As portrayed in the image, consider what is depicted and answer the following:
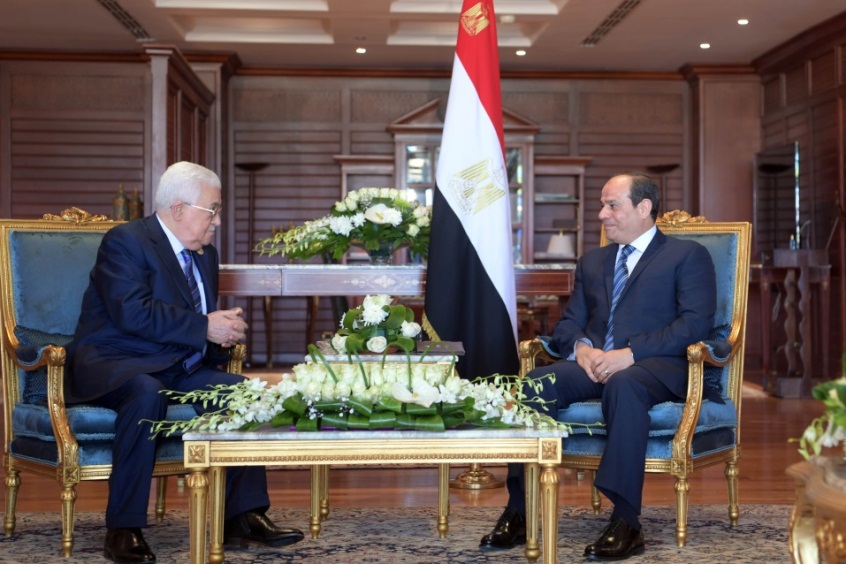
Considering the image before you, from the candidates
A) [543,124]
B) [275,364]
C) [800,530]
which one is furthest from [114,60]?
[800,530]

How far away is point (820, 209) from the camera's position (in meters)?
9.09

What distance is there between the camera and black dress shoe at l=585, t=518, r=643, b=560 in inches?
129

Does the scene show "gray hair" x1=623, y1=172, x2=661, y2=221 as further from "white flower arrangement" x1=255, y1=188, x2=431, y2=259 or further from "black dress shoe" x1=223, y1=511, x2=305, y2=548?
"black dress shoe" x1=223, y1=511, x2=305, y2=548

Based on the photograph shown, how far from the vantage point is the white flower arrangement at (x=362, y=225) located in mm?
4770

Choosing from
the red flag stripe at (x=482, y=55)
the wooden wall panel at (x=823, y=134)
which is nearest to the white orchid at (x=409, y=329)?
the red flag stripe at (x=482, y=55)

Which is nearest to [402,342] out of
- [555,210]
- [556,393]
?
[556,393]

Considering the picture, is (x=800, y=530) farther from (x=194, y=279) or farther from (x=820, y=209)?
(x=820, y=209)

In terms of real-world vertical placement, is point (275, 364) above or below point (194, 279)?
below

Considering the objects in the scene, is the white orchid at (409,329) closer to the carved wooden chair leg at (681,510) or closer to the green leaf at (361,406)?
the green leaf at (361,406)

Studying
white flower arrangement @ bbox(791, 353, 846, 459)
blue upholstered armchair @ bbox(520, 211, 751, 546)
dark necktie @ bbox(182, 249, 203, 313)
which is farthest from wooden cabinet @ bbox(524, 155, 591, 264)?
white flower arrangement @ bbox(791, 353, 846, 459)

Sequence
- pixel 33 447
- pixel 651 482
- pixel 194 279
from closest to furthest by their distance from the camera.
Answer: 1. pixel 33 447
2. pixel 194 279
3. pixel 651 482

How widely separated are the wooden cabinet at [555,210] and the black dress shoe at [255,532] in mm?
7061

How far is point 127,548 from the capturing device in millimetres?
3219

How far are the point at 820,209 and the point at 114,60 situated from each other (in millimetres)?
6587
